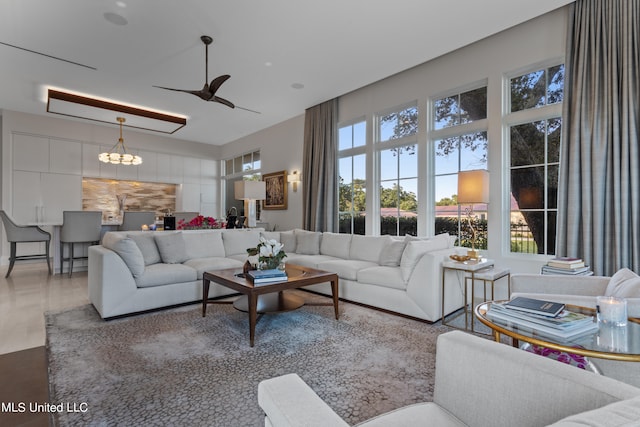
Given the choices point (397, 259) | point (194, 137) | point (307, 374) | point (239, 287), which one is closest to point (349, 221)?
point (397, 259)

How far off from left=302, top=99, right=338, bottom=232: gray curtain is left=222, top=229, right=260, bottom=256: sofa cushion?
147 cm

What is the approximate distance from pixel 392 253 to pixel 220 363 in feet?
7.36

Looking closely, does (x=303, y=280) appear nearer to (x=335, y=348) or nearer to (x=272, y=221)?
(x=335, y=348)

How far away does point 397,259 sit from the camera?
3740mm

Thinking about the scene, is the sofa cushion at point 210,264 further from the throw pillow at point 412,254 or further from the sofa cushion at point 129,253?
the throw pillow at point 412,254

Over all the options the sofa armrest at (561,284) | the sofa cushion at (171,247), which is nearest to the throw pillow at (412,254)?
the sofa armrest at (561,284)

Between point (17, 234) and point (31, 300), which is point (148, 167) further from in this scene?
point (31, 300)

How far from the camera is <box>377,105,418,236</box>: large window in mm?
4895

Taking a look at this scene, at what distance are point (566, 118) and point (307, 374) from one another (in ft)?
11.3

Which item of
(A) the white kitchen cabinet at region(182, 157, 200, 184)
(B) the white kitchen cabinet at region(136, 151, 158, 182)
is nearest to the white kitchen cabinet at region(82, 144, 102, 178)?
(B) the white kitchen cabinet at region(136, 151, 158, 182)

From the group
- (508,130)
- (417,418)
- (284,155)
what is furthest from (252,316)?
(284,155)

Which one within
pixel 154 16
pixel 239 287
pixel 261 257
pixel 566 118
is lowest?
pixel 239 287

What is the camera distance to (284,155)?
7.25 metres

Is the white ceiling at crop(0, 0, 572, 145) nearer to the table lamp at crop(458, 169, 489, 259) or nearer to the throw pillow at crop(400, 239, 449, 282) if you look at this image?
the table lamp at crop(458, 169, 489, 259)
